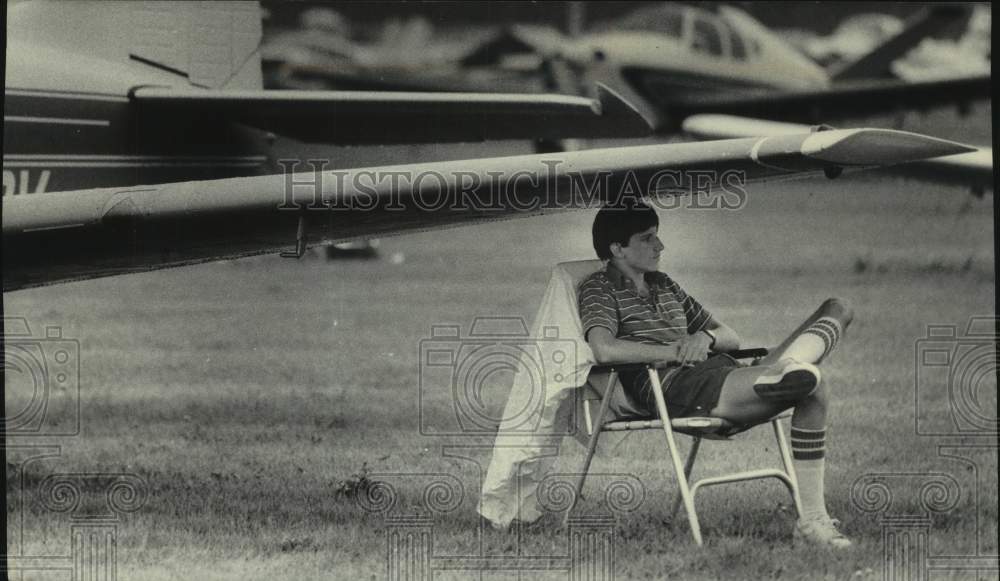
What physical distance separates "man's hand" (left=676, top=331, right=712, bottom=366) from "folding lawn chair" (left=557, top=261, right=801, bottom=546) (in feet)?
0.32

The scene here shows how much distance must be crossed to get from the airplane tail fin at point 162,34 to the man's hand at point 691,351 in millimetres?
3570

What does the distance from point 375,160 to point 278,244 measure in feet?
5.89

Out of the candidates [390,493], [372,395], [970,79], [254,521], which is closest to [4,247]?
[254,521]

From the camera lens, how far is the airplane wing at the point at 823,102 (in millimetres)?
15461

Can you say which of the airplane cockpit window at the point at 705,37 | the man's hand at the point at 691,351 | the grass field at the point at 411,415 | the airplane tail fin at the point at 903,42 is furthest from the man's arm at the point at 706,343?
the airplane cockpit window at the point at 705,37

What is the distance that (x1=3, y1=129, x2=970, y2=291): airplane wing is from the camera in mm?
3982

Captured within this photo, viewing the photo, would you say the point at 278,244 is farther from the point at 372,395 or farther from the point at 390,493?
the point at 372,395

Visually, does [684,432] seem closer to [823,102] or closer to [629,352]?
[629,352]

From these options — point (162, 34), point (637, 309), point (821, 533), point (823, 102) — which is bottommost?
point (821, 533)

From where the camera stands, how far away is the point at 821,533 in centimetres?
408

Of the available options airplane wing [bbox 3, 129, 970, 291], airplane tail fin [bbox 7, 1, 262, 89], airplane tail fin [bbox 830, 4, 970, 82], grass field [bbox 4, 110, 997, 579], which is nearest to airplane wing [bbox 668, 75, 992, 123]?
airplane tail fin [bbox 830, 4, 970, 82]

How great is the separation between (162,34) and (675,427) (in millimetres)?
4023

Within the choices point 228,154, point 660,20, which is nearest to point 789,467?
point 228,154

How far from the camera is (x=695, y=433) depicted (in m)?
4.16
